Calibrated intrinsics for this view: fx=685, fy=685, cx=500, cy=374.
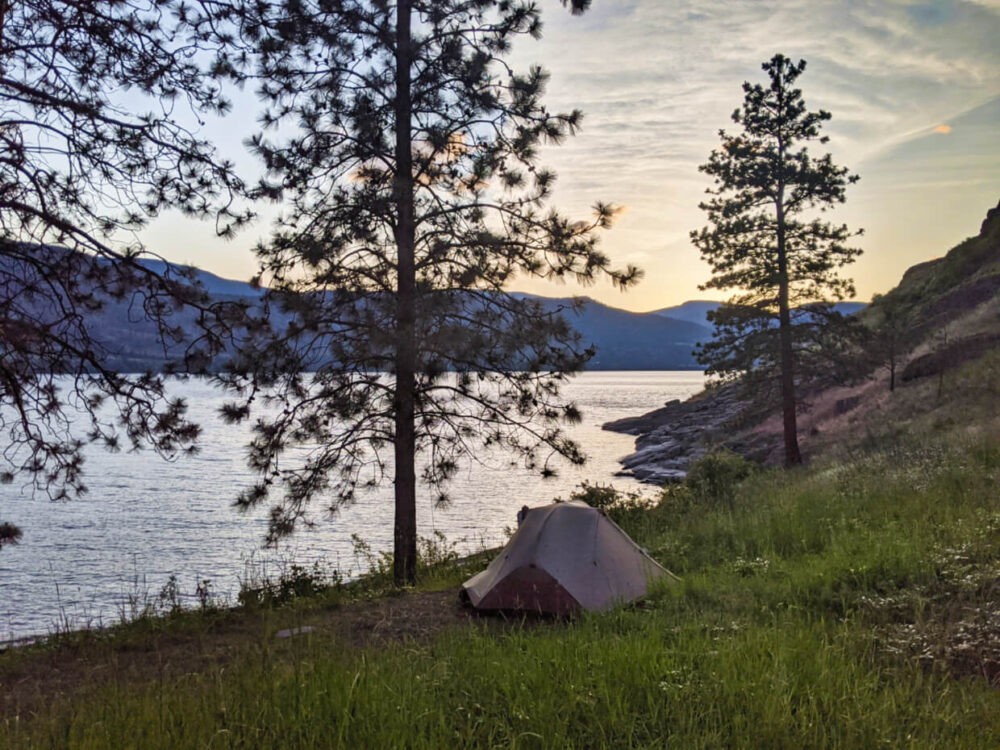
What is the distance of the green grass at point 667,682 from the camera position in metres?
4.33

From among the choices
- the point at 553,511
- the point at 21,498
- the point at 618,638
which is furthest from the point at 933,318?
the point at 21,498

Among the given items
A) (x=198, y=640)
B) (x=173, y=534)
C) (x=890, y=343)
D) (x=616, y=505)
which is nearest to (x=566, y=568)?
(x=198, y=640)

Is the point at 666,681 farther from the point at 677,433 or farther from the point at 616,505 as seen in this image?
the point at 677,433

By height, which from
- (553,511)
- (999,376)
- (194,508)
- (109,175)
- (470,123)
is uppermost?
(470,123)

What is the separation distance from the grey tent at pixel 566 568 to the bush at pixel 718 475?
896cm

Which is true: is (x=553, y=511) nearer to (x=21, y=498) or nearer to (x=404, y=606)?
(x=404, y=606)

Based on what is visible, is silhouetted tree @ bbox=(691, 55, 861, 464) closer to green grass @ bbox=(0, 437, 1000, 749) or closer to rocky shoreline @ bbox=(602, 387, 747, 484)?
rocky shoreline @ bbox=(602, 387, 747, 484)

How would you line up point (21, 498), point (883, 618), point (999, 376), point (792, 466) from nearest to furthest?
point (883, 618), point (999, 376), point (792, 466), point (21, 498)

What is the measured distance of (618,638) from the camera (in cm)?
589

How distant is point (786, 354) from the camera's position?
25812 mm

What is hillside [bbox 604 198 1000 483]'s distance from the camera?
24656 mm

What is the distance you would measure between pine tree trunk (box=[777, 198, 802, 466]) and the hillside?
1570 millimetres

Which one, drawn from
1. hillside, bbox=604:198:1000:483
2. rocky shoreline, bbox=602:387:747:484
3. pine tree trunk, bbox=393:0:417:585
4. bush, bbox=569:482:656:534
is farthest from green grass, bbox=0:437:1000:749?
rocky shoreline, bbox=602:387:747:484

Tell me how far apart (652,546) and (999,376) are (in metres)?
18.3
